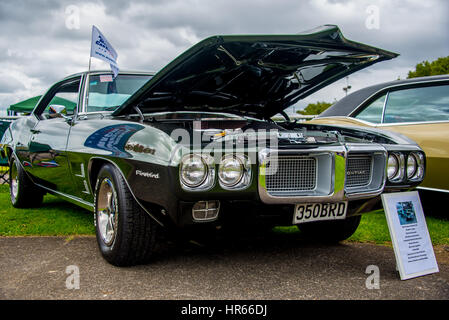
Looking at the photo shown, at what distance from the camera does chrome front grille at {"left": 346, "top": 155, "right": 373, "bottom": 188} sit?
284cm

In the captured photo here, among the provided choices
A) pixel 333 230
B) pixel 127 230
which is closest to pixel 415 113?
pixel 333 230

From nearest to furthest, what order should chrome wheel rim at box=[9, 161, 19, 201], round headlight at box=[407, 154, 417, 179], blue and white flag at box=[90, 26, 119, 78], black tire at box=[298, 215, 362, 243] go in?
round headlight at box=[407, 154, 417, 179] < black tire at box=[298, 215, 362, 243] < blue and white flag at box=[90, 26, 119, 78] < chrome wheel rim at box=[9, 161, 19, 201]

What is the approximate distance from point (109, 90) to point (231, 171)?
1953 mm

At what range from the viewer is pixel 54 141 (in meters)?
4.01

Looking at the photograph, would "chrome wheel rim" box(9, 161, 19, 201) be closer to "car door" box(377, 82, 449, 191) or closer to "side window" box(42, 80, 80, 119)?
"side window" box(42, 80, 80, 119)

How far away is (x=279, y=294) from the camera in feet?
8.02

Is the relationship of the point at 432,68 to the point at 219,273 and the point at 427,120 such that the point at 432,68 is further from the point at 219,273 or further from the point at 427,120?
the point at 219,273

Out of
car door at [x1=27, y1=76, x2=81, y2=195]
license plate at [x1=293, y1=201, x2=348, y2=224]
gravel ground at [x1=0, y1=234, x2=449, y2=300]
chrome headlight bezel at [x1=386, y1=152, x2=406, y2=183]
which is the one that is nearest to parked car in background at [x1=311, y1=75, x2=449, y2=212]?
gravel ground at [x1=0, y1=234, x2=449, y2=300]

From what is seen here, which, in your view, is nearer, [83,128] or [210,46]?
[210,46]

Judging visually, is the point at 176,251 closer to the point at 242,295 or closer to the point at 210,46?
the point at 242,295
